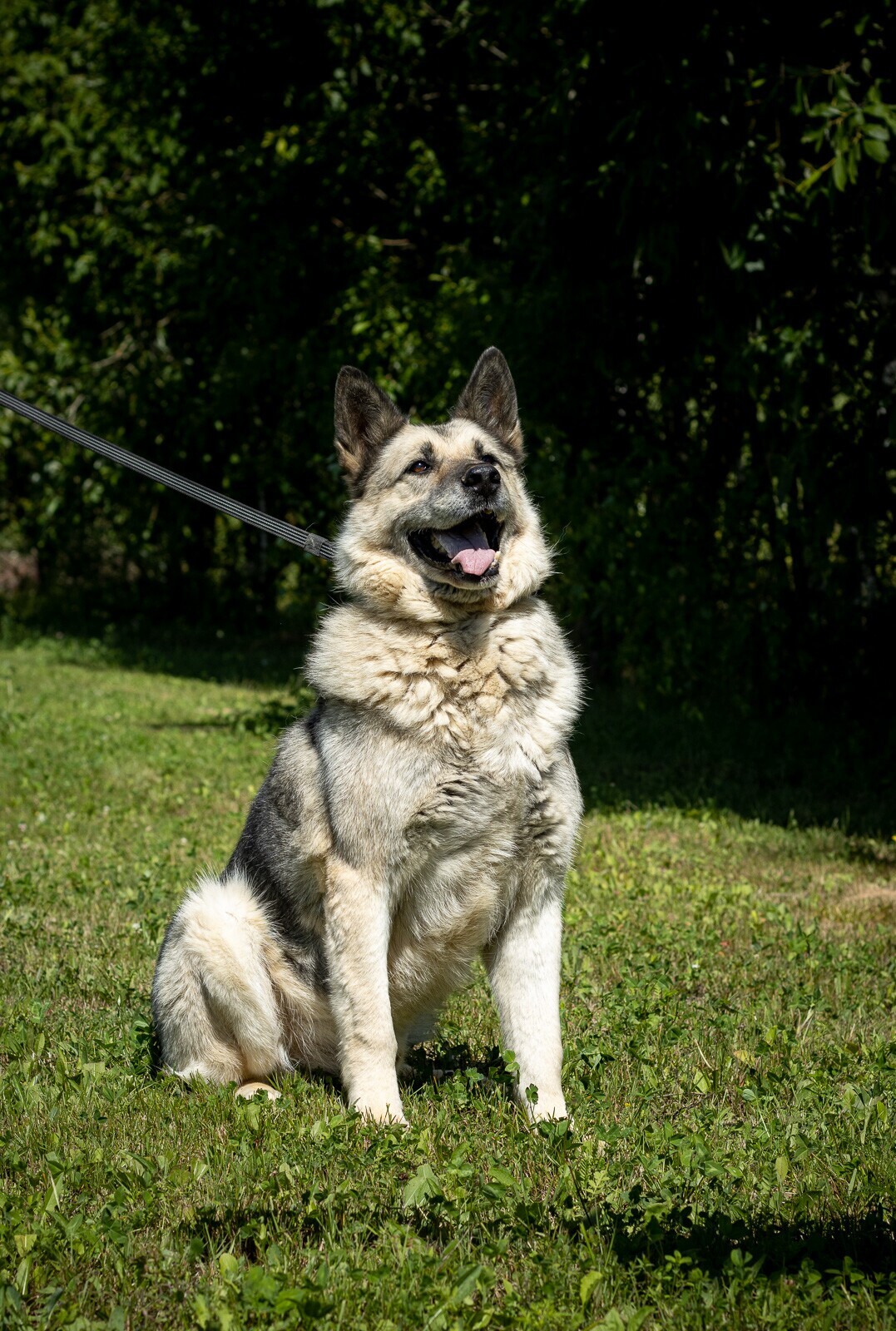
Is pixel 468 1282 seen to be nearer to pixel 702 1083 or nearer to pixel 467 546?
pixel 702 1083

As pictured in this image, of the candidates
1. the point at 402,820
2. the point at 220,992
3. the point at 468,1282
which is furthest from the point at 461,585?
the point at 468,1282

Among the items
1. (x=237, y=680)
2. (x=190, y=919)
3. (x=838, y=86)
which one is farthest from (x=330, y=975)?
(x=237, y=680)

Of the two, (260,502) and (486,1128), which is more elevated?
(260,502)

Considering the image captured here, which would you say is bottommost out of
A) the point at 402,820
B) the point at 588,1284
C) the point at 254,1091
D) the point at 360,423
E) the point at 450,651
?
the point at 254,1091

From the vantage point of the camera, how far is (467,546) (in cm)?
403

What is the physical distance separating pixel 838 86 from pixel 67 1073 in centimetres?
699

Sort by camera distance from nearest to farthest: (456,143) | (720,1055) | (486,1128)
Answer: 1. (486,1128)
2. (720,1055)
3. (456,143)

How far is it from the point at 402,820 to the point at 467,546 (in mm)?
940

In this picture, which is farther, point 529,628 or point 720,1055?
point 720,1055

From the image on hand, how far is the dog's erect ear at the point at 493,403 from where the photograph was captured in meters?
4.42

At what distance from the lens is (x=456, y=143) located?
15.1 meters

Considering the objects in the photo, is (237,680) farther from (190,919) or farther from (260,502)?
(190,919)

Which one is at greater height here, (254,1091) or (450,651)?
(450,651)

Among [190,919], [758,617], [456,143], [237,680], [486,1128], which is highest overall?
[456,143]
